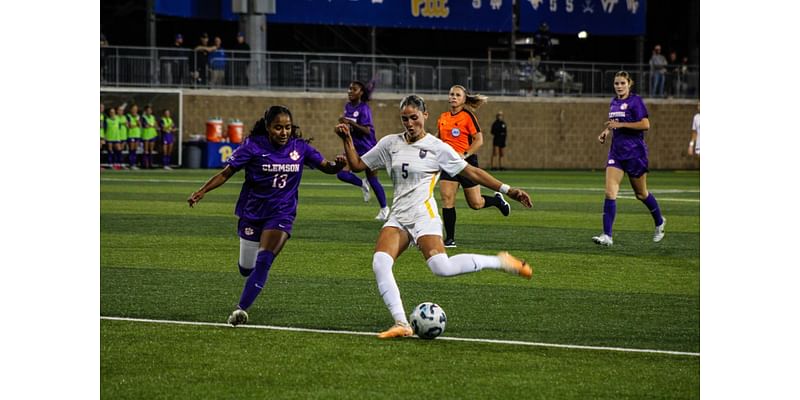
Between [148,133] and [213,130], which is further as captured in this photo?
[213,130]

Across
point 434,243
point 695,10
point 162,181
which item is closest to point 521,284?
point 434,243

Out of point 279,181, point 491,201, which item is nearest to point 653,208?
point 491,201

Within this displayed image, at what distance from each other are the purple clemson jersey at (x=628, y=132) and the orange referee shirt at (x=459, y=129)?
185 cm

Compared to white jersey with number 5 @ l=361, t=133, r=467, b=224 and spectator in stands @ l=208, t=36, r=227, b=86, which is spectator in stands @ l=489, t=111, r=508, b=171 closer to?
spectator in stands @ l=208, t=36, r=227, b=86

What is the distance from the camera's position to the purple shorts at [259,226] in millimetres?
9539

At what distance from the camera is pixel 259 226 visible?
31.6 feet

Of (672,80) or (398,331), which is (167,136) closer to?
(672,80)

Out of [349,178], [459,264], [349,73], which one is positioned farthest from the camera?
[349,73]

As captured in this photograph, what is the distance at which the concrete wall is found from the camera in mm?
39094

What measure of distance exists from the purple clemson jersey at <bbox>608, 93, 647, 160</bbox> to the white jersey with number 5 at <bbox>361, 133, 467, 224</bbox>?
22.7 ft

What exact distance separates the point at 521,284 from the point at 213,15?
28238 mm

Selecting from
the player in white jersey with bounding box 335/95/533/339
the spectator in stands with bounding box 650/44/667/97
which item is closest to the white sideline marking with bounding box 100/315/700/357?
the player in white jersey with bounding box 335/95/533/339

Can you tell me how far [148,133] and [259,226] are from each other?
28296 millimetres

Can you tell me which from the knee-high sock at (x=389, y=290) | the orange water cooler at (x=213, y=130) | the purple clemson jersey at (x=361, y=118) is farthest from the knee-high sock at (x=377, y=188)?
the orange water cooler at (x=213, y=130)
